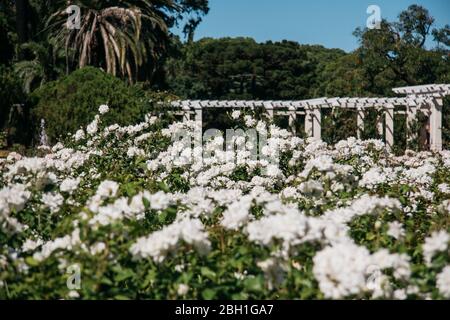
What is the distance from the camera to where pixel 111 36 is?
710 inches

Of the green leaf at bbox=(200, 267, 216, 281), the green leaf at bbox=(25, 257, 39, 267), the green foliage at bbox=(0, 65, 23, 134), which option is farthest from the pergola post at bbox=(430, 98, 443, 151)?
the green leaf at bbox=(25, 257, 39, 267)

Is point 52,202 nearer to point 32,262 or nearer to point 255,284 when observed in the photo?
point 32,262

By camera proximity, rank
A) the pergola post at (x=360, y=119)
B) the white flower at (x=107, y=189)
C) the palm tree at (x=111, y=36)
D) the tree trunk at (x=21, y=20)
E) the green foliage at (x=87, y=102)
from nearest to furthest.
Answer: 1. the white flower at (x=107, y=189)
2. the green foliage at (x=87, y=102)
3. the pergola post at (x=360, y=119)
4. the palm tree at (x=111, y=36)
5. the tree trunk at (x=21, y=20)

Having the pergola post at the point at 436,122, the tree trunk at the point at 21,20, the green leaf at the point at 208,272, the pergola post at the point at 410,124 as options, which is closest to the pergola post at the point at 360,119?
the pergola post at the point at 410,124

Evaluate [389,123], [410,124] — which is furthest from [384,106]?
[410,124]

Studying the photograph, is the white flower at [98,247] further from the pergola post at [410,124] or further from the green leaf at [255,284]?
the pergola post at [410,124]

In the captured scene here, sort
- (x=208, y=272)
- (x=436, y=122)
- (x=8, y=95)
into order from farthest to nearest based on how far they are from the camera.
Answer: (x=8, y=95)
(x=436, y=122)
(x=208, y=272)

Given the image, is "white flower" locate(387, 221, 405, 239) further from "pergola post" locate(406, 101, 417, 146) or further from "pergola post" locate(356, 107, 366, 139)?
"pergola post" locate(356, 107, 366, 139)

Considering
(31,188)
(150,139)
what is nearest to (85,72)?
(150,139)

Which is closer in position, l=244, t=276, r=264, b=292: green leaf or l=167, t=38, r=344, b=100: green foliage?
l=244, t=276, r=264, b=292: green leaf

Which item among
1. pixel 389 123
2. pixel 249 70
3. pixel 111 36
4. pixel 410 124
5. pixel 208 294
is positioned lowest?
pixel 208 294

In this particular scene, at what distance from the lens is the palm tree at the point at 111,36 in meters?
18.0

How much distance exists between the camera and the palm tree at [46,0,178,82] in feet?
59.0

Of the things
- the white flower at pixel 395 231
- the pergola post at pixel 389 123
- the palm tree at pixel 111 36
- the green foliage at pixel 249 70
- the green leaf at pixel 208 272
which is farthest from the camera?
the green foliage at pixel 249 70
